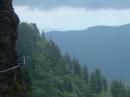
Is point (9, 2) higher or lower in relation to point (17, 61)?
higher

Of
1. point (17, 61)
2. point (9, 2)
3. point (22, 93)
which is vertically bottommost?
point (22, 93)

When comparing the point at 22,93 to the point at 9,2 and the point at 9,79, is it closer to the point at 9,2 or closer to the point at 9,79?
the point at 9,79

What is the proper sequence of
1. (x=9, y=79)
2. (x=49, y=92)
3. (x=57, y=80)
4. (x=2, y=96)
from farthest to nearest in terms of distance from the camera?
(x=57, y=80) → (x=49, y=92) → (x=9, y=79) → (x=2, y=96)

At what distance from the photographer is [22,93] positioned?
23.8m

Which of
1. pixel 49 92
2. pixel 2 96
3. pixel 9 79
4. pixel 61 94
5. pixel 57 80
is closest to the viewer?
pixel 2 96

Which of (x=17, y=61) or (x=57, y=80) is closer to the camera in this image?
(x=17, y=61)

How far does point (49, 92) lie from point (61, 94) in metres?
17.7

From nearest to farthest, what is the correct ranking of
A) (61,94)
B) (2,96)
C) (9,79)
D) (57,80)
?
(2,96), (9,79), (61,94), (57,80)

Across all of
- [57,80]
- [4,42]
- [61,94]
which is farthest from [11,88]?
[57,80]

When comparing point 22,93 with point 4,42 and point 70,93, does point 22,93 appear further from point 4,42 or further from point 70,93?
point 70,93

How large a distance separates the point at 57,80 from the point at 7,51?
172040 millimetres

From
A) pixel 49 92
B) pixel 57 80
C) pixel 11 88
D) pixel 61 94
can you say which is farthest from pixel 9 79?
Answer: pixel 57 80

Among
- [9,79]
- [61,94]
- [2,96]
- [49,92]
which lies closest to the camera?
[2,96]

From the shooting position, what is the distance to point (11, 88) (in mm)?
22609
